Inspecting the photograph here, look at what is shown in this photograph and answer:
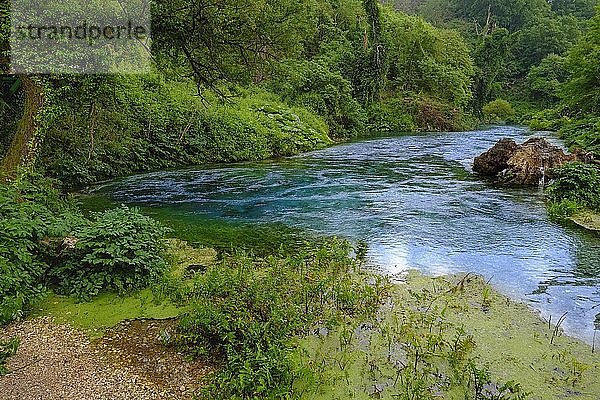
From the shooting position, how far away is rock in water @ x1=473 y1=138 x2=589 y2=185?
12.2 meters

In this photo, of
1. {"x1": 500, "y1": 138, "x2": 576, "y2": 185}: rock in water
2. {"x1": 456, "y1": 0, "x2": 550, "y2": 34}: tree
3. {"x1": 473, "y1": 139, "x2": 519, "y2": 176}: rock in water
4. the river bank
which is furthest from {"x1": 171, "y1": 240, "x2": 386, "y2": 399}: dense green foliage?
{"x1": 456, "y1": 0, "x2": 550, "y2": 34}: tree

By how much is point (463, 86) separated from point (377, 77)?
25.7 ft

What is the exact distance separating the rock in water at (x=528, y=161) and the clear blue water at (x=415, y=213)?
682mm

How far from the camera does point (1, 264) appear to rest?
5117 millimetres

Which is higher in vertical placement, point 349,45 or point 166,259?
point 349,45

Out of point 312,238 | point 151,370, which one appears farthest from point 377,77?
point 151,370

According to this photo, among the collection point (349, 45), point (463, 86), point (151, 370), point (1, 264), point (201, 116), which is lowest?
point (151, 370)

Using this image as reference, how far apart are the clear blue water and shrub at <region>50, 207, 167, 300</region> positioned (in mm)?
3014

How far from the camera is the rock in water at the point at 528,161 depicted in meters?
12.2

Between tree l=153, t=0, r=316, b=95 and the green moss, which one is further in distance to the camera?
tree l=153, t=0, r=316, b=95

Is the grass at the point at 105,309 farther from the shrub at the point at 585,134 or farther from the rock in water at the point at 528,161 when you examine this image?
the shrub at the point at 585,134

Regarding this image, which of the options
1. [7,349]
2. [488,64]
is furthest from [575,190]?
[488,64]

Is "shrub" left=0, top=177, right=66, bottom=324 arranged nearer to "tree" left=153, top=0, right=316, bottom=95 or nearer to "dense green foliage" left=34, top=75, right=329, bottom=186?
"dense green foliage" left=34, top=75, right=329, bottom=186

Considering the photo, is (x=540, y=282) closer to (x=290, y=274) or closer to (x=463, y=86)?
(x=290, y=274)
